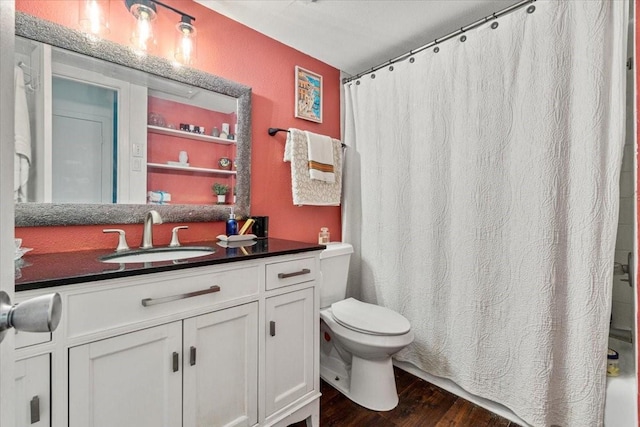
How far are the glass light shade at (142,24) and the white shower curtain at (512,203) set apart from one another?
54.8 inches

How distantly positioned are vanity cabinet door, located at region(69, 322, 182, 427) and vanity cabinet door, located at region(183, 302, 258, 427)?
0.13 feet

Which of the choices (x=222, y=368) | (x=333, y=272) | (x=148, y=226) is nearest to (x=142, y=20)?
(x=148, y=226)

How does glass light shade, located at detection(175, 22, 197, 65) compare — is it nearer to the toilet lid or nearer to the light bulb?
the light bulb

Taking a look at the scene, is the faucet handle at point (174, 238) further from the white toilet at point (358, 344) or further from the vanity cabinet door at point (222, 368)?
the white toilet at point (358, 344)

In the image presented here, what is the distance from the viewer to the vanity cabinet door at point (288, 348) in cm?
121

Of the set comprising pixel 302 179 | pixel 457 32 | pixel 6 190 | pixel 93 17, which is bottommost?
pixel 6 190

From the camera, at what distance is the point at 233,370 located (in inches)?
43.1

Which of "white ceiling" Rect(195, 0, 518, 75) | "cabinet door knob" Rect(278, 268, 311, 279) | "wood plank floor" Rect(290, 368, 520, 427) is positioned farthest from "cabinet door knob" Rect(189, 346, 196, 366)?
"white ceiling" Rect(195, 0, 518, 75)

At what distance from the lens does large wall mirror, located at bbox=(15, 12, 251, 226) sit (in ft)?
3.57

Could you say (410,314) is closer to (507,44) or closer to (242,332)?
(242,332)

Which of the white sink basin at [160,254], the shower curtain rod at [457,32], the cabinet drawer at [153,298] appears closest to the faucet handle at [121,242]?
the white sink basin at [160,254]

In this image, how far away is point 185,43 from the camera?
145cm

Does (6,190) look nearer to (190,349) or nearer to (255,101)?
(190,349)

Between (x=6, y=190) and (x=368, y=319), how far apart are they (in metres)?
1.50
